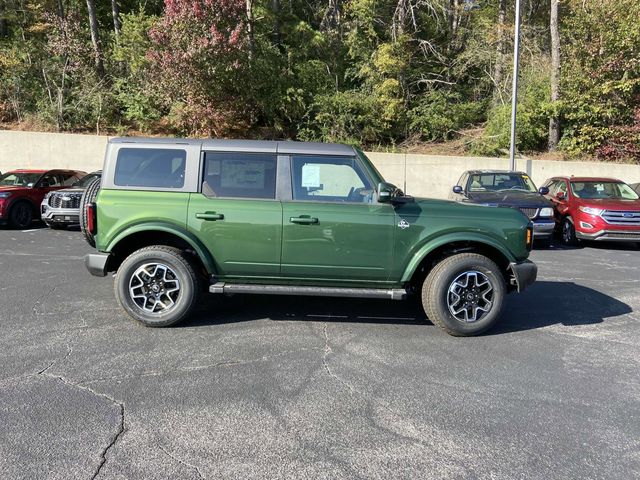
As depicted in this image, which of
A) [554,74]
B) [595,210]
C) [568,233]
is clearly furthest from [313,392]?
[554,74]

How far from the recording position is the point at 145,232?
5086 mm

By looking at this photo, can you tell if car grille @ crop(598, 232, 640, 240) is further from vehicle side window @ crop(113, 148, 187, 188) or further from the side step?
vehicle side window @ crop(113, 148, 187, 188)

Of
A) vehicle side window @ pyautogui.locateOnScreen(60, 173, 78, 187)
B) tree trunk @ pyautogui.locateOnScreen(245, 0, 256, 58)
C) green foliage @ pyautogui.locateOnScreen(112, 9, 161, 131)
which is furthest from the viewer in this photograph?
green foliage @ pyautogui.locateOnScreen(112, 9, 161, 131)

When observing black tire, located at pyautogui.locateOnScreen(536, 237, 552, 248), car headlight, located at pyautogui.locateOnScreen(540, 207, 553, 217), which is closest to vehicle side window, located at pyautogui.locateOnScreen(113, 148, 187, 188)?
car headlight, located at pyautogui.locateOnScreen(540, 207, 553, 217)

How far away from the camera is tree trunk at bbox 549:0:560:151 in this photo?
64.3 feet

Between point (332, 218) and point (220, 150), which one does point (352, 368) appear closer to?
point (332, 218)

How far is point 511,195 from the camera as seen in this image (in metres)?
11.1

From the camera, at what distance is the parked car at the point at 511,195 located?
10.4 m

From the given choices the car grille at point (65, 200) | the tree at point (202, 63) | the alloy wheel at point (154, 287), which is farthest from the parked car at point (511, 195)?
the tree at point (202, 63)

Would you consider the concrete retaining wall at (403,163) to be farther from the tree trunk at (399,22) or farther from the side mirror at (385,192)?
the side mirror at (385,192)

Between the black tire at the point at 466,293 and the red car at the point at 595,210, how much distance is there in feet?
23.4

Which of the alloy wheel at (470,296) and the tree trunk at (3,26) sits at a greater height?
the tree trunk at (3,26)

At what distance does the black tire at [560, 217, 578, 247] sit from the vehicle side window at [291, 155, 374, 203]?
27.0 feet

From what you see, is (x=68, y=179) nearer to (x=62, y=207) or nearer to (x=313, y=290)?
(x=62, y=207)
